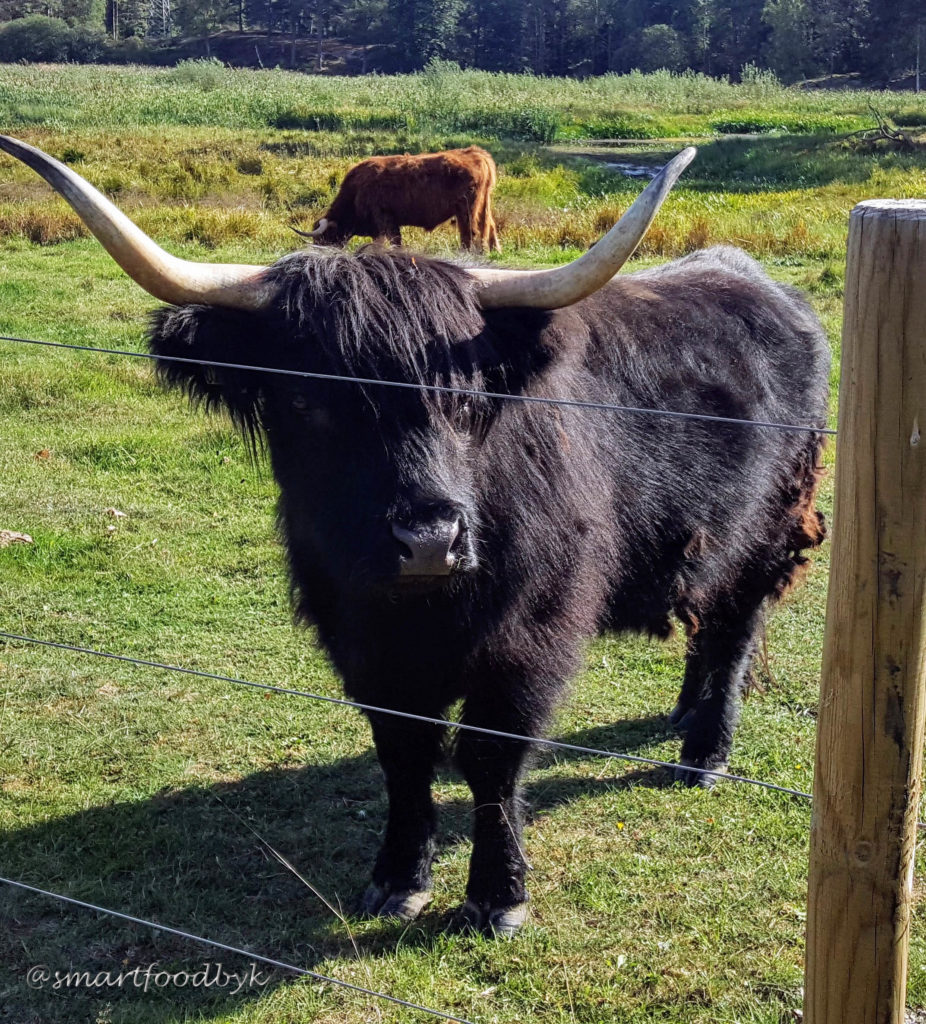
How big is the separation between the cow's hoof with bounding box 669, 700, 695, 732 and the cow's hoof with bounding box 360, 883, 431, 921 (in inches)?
59.7

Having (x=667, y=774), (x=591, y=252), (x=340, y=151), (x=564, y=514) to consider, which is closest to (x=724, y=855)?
(x=667, y=774)

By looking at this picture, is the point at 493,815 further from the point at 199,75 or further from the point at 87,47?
the point at 87,47

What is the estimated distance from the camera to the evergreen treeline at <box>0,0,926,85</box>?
67.9m

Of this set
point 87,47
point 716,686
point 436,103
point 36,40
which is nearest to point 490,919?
point 716,686

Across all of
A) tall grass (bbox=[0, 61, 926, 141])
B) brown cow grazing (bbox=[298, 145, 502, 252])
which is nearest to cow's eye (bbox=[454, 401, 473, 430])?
brown cow grazing (bbox=[298, 145, 502, 252])

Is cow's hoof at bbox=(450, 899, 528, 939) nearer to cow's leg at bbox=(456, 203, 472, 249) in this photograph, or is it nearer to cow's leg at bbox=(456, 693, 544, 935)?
cow's leg at bbox=(456, 693, 544, 935)

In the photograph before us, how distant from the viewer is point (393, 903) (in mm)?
3350

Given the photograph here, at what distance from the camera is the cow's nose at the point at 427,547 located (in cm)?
260

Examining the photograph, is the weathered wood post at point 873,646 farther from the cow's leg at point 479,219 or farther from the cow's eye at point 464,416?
Result: the cow's leg at point 479,219

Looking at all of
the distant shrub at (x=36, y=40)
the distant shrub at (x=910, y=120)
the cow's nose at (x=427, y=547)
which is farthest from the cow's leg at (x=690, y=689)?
the distant shrub at (x=36, y=40)

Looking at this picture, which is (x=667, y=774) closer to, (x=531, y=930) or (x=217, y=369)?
(x=531, y=930)

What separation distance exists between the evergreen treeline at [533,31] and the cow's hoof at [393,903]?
69.2 meters

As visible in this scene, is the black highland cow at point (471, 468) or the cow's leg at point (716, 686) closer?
the black highland cow at point (471, 468)

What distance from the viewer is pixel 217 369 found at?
3.20 meters
